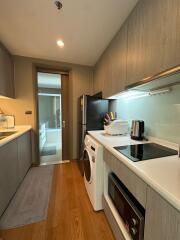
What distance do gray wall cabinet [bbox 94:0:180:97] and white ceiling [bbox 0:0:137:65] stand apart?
19cm

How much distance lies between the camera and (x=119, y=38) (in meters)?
1.60

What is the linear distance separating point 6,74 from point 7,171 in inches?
65.6

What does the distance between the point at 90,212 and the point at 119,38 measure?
7.37ft

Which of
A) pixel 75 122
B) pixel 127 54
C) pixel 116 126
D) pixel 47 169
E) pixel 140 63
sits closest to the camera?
pixel 140 63

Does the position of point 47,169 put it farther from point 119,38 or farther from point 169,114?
point 119,38

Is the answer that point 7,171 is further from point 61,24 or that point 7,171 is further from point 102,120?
point 61,24

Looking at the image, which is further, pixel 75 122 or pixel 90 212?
pixel 75 122

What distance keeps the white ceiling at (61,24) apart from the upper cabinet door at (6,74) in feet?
0.55

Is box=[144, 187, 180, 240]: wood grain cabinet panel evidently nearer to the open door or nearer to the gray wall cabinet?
the gray wall cabinet

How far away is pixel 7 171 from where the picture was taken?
153cm

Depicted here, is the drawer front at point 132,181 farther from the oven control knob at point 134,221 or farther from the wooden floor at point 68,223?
the wooden floor at point 68,223

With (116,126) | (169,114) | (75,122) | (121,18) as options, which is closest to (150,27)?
(121,18)

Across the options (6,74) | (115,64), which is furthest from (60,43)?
(6,74)

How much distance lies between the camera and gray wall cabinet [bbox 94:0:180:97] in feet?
2.76
